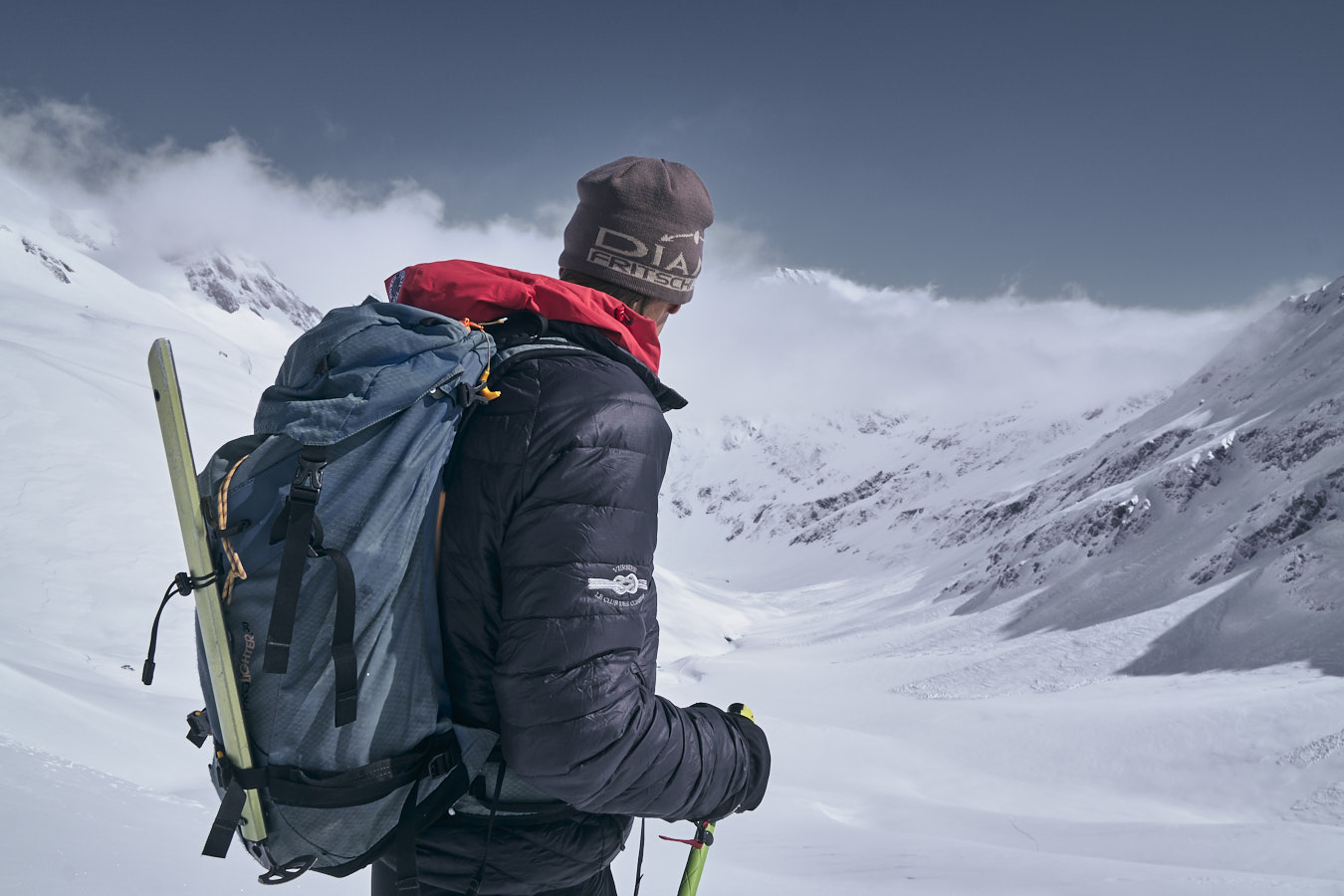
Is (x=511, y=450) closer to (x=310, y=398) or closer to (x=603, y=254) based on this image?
(x=310, y=398)

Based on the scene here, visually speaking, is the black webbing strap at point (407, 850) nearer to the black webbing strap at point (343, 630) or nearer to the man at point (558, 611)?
the man at point (558, 611)

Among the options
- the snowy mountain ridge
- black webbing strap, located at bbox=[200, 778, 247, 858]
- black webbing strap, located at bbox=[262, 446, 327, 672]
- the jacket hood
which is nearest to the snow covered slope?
the snowy mountain ridge

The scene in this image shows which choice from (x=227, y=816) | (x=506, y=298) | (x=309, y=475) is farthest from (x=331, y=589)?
(x=506, y=298)

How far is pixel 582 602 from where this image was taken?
5.56 ft

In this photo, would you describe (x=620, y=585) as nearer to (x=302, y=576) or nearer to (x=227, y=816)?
(x=302, y=576)

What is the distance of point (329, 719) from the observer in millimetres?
1679

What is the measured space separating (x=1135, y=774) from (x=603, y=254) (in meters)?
13.5

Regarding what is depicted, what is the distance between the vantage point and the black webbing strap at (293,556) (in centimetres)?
158

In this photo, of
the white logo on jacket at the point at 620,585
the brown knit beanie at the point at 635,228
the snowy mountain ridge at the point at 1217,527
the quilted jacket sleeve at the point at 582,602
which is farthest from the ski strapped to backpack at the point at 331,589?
the snowy mountain ridge at the point at 1217,527

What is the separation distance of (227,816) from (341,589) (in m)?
0.58

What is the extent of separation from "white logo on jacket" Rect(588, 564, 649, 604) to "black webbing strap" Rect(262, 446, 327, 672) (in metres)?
0.59

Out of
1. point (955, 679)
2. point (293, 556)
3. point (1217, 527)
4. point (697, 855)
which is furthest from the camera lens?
point (1217, 527)

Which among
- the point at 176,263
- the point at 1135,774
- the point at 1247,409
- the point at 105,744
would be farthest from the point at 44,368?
the point at 176,263

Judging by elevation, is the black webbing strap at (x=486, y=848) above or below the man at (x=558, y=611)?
below
